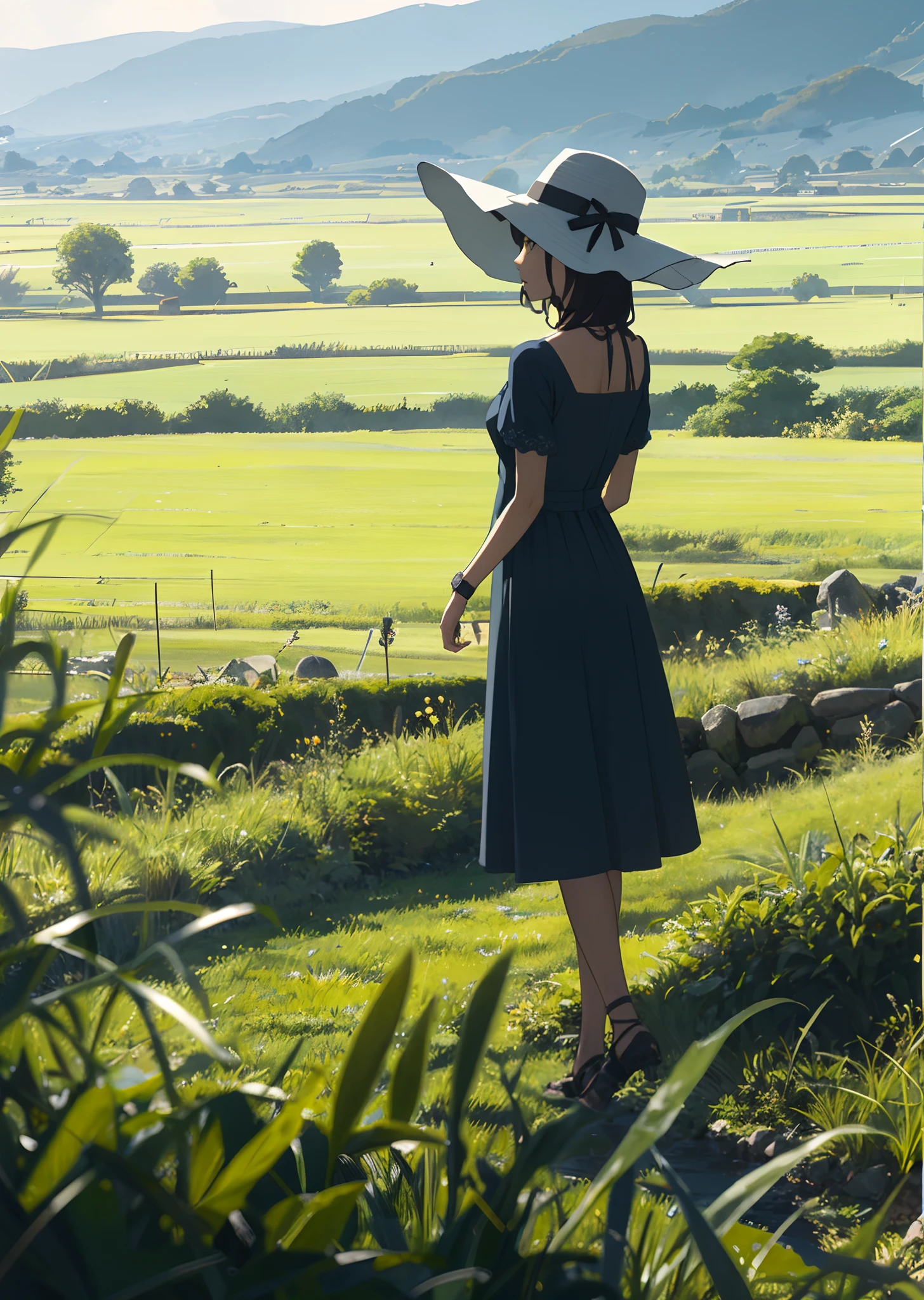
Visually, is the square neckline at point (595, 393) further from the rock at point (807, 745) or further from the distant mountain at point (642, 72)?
the distant mountain at point (642, 72)

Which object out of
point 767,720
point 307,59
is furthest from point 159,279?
point 767,720

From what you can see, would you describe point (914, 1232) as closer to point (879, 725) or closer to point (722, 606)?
point (879, 725)

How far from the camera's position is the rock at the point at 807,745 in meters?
3.97

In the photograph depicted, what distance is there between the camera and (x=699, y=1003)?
2.98 metres

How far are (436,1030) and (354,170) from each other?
3.11m

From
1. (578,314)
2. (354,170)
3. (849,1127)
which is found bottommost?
(849,1127)

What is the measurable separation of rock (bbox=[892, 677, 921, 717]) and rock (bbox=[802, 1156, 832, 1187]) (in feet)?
6.09

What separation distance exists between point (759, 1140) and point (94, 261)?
11.6ft

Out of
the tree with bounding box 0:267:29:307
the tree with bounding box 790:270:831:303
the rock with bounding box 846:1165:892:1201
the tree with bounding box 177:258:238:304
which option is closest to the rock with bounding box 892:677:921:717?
the tree with bounding box 790:270:831:303

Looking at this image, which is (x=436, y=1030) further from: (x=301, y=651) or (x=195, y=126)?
(x=195, y=126)

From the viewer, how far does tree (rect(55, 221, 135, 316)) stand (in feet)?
13.7

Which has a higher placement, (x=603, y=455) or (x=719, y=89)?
(x=719, y=89)

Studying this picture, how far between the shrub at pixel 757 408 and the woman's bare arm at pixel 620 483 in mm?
1406

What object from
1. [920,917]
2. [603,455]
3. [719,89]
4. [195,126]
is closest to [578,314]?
[603,455]
